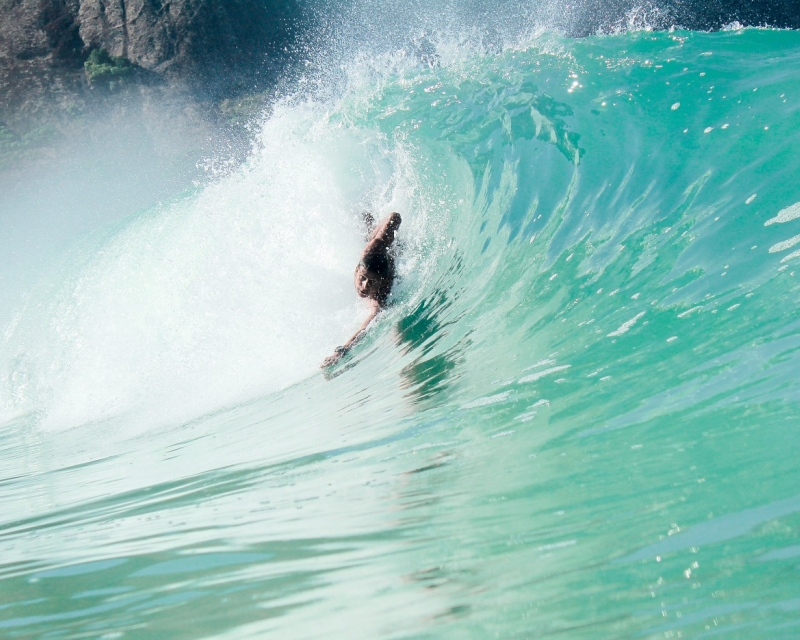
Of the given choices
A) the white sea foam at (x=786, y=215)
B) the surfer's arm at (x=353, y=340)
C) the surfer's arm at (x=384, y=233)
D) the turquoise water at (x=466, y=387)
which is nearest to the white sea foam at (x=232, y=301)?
the turquoise water at (x=466, y=387)

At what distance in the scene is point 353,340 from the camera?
4020mm

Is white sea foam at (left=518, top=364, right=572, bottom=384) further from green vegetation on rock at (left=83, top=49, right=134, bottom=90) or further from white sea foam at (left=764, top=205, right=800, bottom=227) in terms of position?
green vegetation on rock at (left=83, top=49, right=134, bottom=90)

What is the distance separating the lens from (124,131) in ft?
65.7

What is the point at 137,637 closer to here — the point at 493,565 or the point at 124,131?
the point at 493,565

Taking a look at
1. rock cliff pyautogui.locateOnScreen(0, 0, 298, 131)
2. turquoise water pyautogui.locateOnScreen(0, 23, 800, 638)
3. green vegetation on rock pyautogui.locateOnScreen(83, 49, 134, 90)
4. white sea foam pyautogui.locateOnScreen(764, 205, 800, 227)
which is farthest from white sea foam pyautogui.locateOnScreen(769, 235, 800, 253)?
green vegetation on rock pyautogui.locateOnScreen(83, 49, 134, 90)

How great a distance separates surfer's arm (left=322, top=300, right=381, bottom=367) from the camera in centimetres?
388

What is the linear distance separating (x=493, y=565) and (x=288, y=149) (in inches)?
238

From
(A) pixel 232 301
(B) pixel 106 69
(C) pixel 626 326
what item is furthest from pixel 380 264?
(B) pixel 106 69

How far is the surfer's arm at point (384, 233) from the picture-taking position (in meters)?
4.09

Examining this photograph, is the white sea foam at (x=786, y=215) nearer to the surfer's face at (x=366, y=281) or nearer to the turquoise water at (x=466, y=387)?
the turquoise water at (x=466, y=387)

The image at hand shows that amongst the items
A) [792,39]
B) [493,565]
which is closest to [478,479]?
[493,565]

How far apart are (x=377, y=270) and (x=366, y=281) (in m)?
0.11

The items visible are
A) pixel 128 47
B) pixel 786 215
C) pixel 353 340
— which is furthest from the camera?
pixel 128 47

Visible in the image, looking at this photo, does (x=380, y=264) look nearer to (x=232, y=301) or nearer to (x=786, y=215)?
(x=232, y=301)
